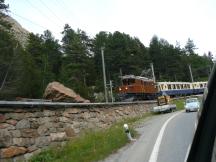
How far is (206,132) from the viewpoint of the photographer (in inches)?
96.0

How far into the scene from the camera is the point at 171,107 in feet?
163

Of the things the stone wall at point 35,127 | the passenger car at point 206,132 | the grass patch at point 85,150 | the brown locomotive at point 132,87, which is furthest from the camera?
the brown locomotive at point 132,87

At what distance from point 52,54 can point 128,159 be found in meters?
104

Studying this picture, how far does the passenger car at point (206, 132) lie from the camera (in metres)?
2.35

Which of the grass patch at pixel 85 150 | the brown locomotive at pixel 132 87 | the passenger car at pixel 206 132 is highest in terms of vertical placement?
the brown locomotive at pixel 132 87

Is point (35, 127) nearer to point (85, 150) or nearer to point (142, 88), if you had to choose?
point (85, 150)

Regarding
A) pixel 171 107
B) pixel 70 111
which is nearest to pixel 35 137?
pixel 70 111

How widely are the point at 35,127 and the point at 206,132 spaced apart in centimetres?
1276

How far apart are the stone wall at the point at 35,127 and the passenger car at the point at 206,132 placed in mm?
10509

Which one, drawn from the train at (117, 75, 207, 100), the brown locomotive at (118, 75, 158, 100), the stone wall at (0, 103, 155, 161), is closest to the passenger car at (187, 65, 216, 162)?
the stone wall at (0, 103, 155, 161)

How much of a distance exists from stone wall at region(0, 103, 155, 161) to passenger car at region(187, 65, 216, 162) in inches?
414

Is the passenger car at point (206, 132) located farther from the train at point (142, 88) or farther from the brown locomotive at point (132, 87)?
the brown locomotive at point (132, 87)

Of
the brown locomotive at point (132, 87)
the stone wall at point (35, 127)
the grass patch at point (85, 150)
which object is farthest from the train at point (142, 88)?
the grass patch at point (85, 150)

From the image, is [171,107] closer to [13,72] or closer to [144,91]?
[144,91]
